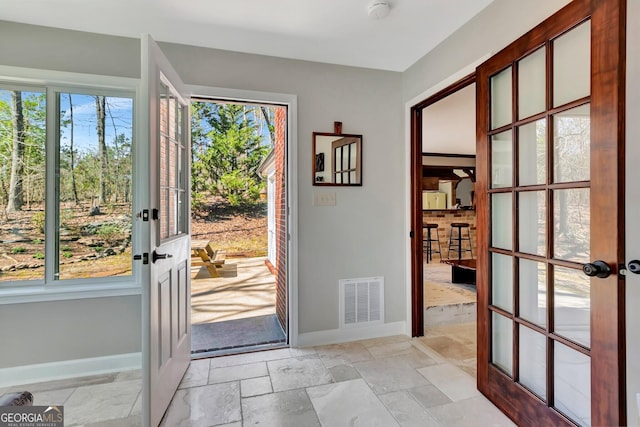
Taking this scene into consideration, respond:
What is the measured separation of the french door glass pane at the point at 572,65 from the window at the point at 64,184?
2820mm

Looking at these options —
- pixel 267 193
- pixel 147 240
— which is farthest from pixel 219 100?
pixel 267 193

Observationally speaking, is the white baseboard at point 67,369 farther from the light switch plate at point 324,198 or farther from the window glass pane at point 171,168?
the light switch plate at point 324,198

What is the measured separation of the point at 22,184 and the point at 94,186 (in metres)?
0.44

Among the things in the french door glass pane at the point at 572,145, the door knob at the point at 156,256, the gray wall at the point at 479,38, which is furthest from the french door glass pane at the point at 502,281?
the door knob at the point at 156,256

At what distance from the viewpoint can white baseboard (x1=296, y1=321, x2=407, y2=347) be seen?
2.70 m

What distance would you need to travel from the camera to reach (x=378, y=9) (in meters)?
1.96

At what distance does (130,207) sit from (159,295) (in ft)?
3.38

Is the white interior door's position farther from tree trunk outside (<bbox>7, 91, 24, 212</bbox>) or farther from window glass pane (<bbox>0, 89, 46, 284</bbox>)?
tree trunk outside (<bbox>7, 91, 24, 212</bbox>)

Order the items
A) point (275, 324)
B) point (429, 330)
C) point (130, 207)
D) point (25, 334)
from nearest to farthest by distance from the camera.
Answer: point (25, 334)
point (130, 207)
point (429, 330)
point (275, 324)

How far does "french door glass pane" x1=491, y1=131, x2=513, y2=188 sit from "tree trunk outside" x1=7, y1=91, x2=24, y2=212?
3269mm

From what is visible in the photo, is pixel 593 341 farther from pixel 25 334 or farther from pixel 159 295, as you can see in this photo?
pixel 25 334

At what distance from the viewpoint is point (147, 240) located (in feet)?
5.19

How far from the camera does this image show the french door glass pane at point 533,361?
5.24ft
